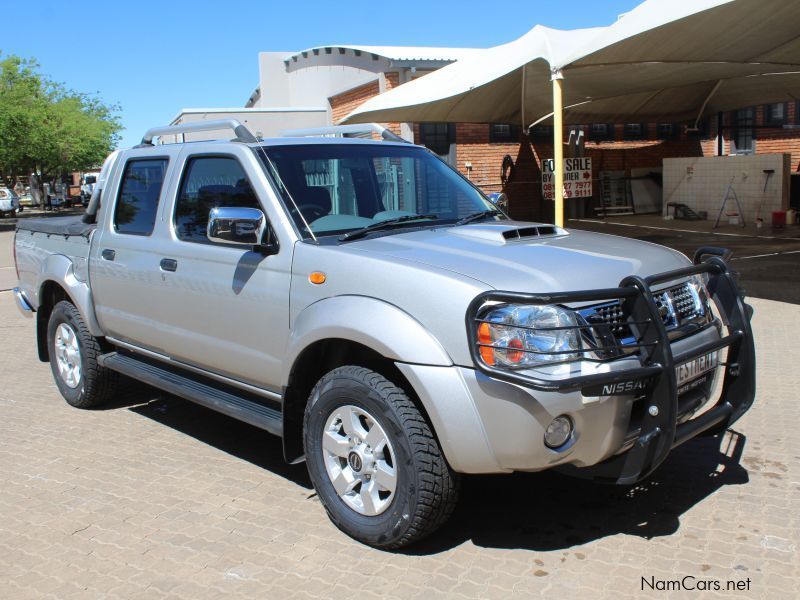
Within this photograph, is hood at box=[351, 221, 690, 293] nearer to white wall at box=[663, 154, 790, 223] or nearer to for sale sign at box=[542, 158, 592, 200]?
for sale sign at box=[542, 158, 592, 200]

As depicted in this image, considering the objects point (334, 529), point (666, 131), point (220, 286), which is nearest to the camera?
point (334, 529)

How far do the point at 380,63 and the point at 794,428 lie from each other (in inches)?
728

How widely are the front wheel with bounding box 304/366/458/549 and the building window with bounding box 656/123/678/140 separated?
2435 centimetres

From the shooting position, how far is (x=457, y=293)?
3.22m

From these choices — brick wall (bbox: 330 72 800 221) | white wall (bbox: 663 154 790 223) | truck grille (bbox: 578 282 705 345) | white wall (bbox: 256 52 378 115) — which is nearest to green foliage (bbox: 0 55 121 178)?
white wall (bbox: 256 52 378 115)

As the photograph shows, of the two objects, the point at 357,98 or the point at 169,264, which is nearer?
the point at 169,264

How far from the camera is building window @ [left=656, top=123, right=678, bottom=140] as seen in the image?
25.7m

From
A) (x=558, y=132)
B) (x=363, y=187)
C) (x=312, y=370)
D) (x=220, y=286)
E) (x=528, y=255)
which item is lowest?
(x=312, y=370)

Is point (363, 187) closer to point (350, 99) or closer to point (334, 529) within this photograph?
point (334, 529)

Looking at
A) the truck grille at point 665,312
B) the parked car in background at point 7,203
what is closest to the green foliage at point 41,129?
the parked car in background at point 7,203

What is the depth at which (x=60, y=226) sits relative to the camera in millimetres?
6188

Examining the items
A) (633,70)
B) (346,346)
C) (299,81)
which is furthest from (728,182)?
(346,346)

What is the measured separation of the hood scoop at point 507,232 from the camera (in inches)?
157

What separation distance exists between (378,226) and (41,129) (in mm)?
42007
